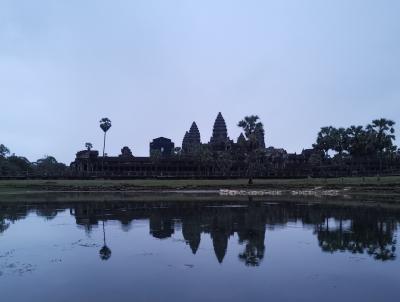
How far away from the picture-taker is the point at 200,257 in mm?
21625

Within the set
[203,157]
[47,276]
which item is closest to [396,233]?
[47,276]

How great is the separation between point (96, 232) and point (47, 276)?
12660 mm

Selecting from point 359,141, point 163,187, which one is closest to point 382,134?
point 359,141

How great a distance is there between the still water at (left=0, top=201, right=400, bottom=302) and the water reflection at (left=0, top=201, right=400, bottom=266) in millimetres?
84

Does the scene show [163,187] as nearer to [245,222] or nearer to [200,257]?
[245,222]

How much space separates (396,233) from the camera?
93.6 feet

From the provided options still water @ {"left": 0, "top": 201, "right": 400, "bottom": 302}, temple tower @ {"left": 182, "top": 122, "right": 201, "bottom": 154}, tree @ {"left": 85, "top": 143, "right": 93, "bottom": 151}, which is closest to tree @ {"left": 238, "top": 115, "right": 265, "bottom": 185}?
still water @ {"left": 0, "top": 201, "right": 400, "bottom": 302}

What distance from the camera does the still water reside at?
1560 centimetres

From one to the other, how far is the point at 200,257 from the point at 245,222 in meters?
13.9

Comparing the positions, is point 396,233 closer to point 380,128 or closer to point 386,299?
point 386,299

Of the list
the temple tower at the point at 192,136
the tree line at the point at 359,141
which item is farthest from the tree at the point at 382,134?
the temple tower at the point at 192,136

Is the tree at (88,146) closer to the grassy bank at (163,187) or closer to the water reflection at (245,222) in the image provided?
the grassy bank at (163,187)

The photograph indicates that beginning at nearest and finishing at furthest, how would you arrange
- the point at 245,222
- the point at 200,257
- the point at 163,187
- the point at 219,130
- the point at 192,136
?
1. the point at 200,257
2. the point at 245,222
3. the point at 163,187
4. the point at 219,130
5. the point at 192,136

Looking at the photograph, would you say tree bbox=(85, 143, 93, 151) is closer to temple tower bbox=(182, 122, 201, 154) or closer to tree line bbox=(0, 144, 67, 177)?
tree line bbox=(0, 144, 67, 177)
